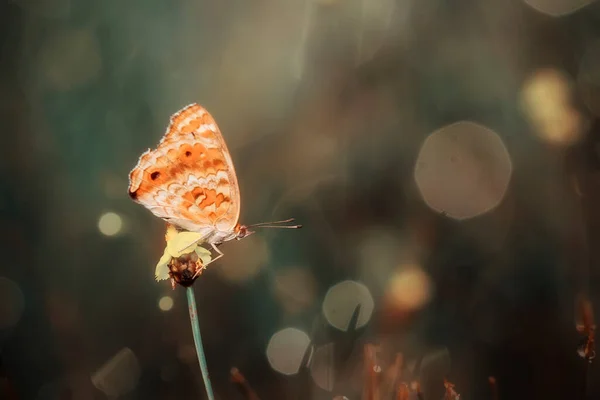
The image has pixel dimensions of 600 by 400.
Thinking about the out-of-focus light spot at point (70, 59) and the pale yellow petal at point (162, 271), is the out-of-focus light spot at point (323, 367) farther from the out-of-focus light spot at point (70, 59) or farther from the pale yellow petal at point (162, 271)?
the out-of-focus light spot at point (70, 59)

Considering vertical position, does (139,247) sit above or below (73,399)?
above

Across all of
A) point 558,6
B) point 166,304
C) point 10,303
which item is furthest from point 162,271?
point 558,6

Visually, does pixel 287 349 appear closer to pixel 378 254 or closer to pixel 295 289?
pixel 295 289

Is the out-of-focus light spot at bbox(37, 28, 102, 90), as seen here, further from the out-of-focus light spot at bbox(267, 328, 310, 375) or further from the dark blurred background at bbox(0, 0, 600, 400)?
the out-of-focus light spot at bbox(267, 328, 310, 375)

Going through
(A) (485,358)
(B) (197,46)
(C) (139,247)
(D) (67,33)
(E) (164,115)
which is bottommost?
(A) (485,358)

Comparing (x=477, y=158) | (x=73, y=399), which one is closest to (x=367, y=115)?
(x=477, y=158)

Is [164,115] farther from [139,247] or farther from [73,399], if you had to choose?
[73,399]
